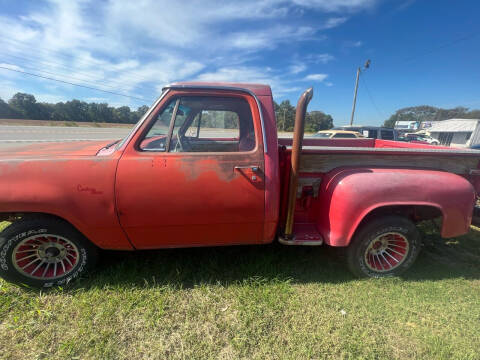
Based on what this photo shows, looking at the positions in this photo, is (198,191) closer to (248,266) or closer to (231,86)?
(231,86)

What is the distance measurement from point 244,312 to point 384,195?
1740 millimetres

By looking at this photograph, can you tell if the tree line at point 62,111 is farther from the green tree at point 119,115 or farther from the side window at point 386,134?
the side window at point 386,134

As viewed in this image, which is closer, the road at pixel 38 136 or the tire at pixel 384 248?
the tire at pixel 384 248

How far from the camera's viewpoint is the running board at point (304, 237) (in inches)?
89.7

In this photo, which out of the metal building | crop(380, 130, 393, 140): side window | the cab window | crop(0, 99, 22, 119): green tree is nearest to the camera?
the cab window

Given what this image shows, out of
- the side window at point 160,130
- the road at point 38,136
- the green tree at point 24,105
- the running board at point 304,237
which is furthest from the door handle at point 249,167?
the green tree at point 24,105

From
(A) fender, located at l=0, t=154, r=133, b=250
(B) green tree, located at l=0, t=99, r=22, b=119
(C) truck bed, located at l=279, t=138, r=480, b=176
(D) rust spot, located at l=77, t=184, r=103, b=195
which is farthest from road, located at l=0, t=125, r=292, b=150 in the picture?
(B) green tree, located at l=0, t=99, r=22, b=119

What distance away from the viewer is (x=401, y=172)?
2.22m

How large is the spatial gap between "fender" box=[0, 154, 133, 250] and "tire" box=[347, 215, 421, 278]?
2.48 meters

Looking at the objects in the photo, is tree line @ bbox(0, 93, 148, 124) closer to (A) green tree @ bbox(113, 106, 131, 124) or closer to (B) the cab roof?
(A) green tree @ bbox(113, 106, 131, 124)

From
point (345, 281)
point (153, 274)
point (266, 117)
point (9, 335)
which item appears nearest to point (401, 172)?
point (345, 281)

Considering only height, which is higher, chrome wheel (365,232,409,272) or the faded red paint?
the faded red paint

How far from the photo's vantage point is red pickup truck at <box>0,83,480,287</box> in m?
1.95

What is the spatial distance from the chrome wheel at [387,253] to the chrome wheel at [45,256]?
3147mm
